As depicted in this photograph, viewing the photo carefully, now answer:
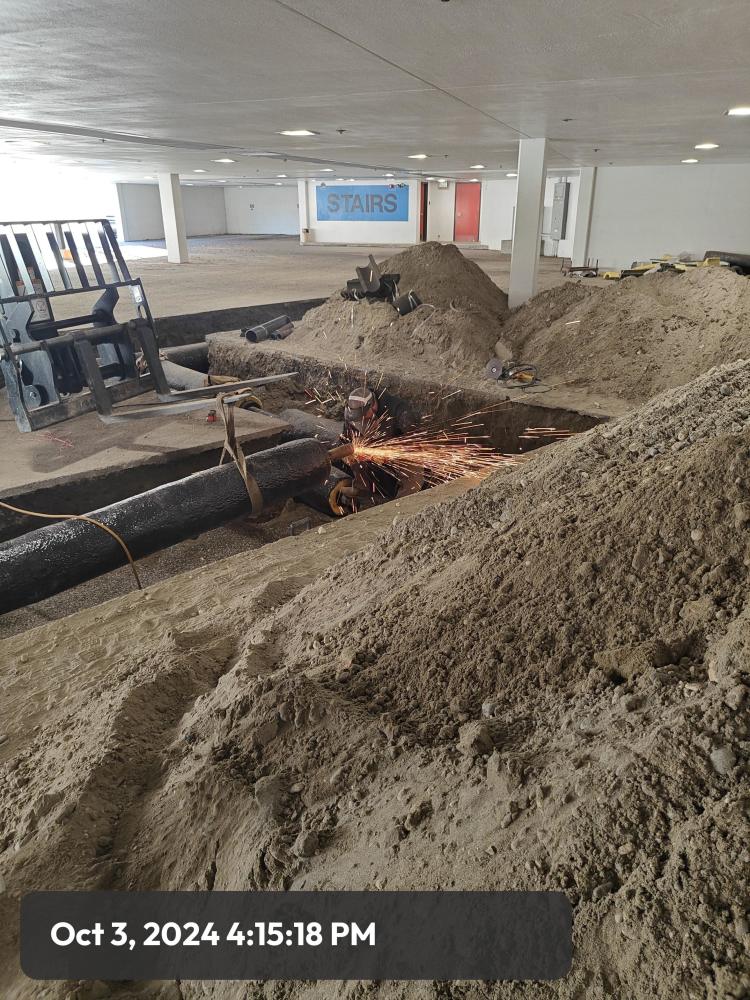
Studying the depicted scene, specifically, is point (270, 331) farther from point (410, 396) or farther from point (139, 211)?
point (139, 211)

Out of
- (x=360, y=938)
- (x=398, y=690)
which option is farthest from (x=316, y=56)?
(x=360, y=938)

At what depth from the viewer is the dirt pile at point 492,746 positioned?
1340mm

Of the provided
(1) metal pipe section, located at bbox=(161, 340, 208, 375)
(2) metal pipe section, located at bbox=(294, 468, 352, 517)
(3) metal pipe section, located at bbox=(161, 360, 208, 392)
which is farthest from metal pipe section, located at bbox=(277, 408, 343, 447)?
(1) metal pipe section, located at bbox=(161, 340, 208, 375)

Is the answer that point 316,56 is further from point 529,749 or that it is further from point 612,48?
point 529,749

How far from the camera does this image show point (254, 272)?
61.3ft

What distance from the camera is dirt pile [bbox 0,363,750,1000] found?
4.40 feet

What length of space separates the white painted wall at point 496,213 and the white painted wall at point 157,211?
1329 cm

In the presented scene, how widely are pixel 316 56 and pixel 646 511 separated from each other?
3939mm

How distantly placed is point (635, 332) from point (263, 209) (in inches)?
1139

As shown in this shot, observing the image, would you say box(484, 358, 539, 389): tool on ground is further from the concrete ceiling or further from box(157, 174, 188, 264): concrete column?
box(157, 174, 188, 264): concrete column

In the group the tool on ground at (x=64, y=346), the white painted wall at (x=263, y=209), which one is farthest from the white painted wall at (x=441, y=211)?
the tool on ground at (x=64, y=346)

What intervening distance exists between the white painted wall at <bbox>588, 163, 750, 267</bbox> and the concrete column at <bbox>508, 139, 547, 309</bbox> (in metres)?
8.12

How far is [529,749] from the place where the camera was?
1.78 metres
